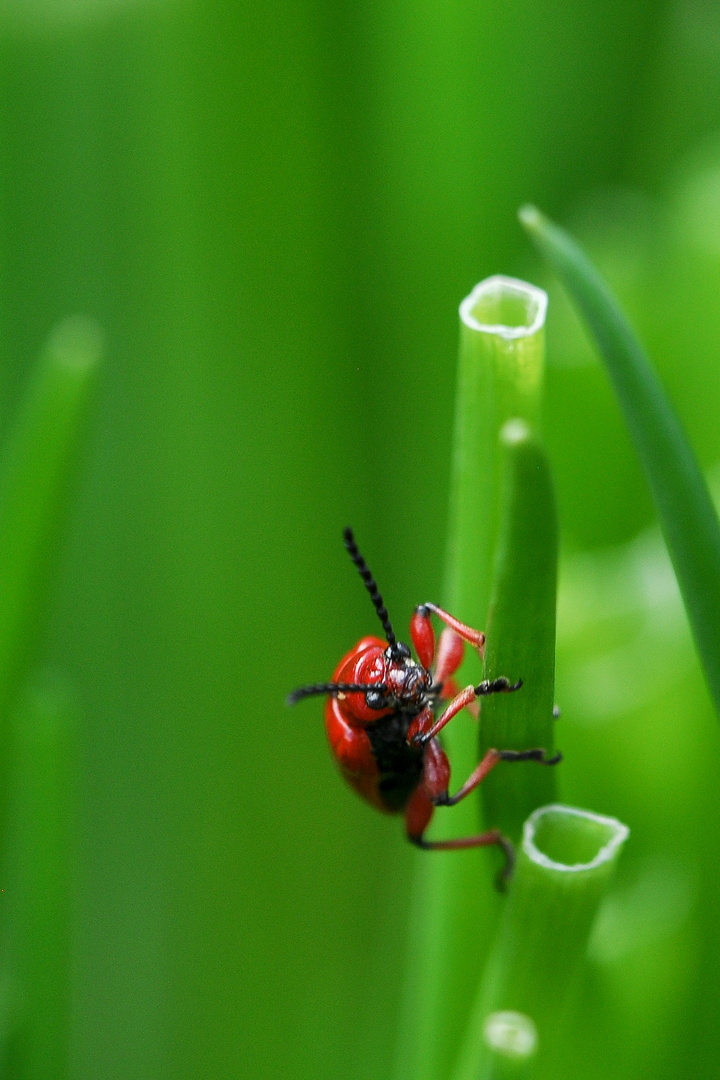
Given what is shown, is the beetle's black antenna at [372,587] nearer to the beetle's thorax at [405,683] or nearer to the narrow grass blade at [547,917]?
the beetle's thorax at [405,683]

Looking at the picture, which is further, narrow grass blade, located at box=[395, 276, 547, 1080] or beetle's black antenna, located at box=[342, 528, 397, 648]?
beetle's black antenna, located at box=[342, 528, 397, 648]

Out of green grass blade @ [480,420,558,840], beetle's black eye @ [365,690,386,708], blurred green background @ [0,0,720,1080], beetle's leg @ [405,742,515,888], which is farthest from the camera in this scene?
blurred green background @ [0,0,720,1080]

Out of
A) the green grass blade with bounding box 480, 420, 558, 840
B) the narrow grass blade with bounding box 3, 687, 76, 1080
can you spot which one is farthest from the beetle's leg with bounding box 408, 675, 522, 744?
the narrow grass blade with bounding box 3, 687, 76, 1080

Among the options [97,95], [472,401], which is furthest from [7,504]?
[97,95]

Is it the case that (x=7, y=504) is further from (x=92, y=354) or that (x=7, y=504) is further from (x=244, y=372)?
(x=244, y=372)

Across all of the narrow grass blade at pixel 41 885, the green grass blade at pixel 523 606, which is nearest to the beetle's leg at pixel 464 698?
the green grass blade at pixel 523 606

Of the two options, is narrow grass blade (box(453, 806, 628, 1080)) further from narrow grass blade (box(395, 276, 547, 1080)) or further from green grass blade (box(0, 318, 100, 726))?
green grass blade (box(0, 318, 100, 726))

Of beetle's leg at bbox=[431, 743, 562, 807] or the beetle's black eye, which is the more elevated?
the beetle's black eye
